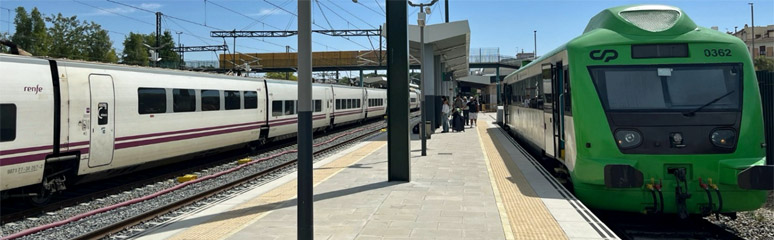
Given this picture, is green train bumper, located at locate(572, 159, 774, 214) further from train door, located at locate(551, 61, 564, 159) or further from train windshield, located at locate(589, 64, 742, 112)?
train door, located at locate(551, 61, 564, 159)

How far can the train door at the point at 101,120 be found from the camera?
874 cm

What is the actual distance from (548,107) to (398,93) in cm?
275

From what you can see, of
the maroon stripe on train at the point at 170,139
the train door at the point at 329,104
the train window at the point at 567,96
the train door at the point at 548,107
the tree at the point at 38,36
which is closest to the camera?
the train window at the point at 567,96

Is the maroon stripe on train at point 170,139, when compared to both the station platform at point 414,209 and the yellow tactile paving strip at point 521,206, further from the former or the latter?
the yellow tactile paving strip at point 521,206

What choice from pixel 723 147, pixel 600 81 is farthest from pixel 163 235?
pixel 723 147

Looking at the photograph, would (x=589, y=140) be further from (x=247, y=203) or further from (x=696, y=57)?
(x=247, y=203)

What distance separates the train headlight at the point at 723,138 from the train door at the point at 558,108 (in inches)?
84.1

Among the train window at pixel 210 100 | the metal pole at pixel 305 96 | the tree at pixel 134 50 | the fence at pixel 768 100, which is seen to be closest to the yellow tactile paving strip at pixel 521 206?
the metal pole at pixel 305 96

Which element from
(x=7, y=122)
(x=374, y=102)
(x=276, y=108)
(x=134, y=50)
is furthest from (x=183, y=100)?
(x=134, y=50)

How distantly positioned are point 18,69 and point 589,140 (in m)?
7.88

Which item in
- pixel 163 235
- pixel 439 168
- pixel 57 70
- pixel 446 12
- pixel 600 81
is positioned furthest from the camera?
pixel 446 12

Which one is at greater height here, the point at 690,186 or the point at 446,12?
the point at 446,12

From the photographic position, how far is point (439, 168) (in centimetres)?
1098

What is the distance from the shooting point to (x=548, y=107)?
953cm
